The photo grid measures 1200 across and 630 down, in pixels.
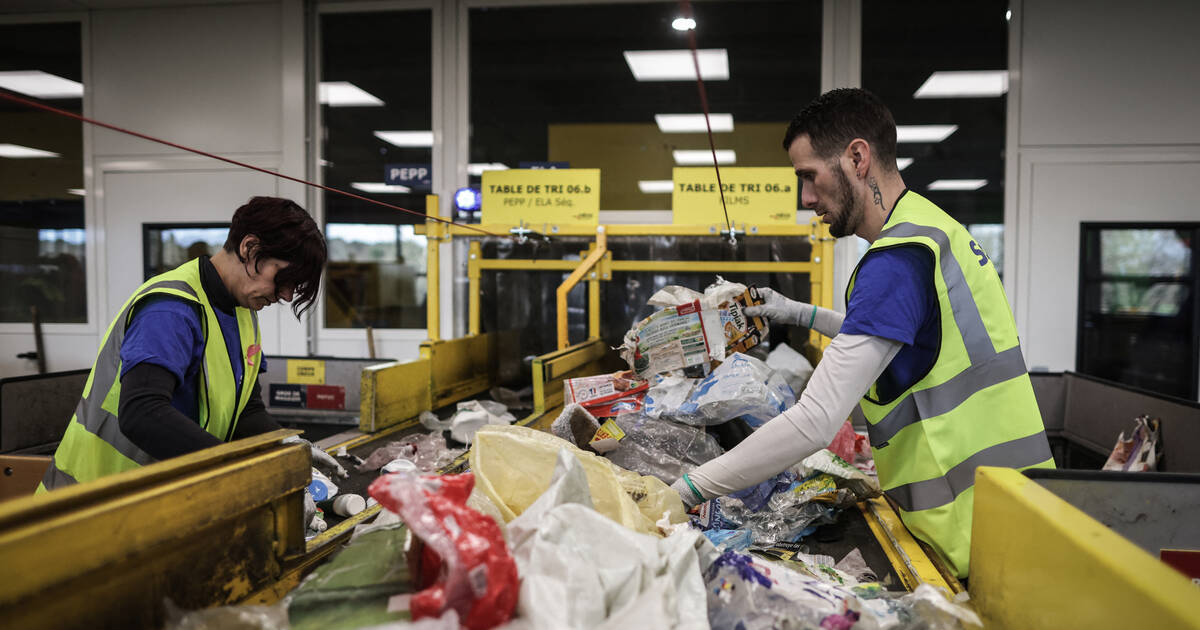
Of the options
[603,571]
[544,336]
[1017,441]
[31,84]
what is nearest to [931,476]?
[1017,441]

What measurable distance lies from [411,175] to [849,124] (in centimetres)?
428

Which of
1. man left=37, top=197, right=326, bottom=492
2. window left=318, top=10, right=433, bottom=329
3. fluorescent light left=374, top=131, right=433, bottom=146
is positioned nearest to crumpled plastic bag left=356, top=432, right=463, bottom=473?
man left=37, top=197, right=326, bottom=492

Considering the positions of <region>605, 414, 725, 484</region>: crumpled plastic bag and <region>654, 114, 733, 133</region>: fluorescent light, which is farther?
<region>654, 114, 733, 133</region>: fluorescent light

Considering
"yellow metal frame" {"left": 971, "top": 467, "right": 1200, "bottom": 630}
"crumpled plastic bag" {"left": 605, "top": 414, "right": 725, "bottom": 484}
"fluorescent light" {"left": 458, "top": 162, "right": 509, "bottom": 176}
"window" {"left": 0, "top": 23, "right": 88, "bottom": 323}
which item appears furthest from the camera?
"window" {"left": 0, "top": 23, "right": 88, "bottom": 323}

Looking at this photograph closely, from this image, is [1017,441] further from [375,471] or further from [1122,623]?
[375,471]

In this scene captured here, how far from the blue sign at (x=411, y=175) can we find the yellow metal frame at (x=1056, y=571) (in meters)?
4.82

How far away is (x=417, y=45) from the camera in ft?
17.3

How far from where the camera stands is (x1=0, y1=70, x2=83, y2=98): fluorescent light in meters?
5.62

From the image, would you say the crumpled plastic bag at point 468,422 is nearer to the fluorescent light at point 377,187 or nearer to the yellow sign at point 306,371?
the yellow sign at point 306,371

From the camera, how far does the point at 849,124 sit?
1.56 m

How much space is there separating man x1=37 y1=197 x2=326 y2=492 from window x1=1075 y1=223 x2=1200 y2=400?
539 cm

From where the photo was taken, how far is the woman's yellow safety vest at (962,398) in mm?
1359

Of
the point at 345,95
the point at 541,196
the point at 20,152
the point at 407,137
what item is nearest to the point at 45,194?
the point at 20,152

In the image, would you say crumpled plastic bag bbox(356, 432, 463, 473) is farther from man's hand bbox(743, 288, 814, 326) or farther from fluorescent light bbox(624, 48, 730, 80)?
fluorescent light bbox(624, 48, 730, 80)
